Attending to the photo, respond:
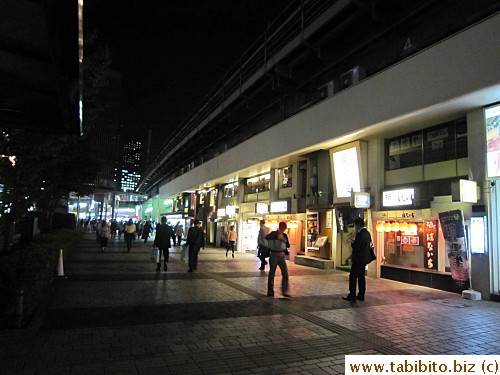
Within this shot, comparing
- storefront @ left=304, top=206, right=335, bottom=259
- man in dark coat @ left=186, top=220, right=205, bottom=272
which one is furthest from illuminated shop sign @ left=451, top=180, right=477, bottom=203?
man in dark coat @ left=186, top=220, right=205, bottom=272

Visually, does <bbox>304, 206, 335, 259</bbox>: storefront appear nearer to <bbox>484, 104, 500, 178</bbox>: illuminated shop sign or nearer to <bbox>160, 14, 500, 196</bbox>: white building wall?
<bbox>160, 14, 500, 196</bbox>: white building wall

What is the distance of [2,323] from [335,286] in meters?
8.05

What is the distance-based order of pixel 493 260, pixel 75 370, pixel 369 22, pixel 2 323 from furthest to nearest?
pixel 369 22
pixel 493 260
pixel 2 323
pixel 75 370

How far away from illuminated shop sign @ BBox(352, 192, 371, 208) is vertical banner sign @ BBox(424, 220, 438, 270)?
6.54 ft

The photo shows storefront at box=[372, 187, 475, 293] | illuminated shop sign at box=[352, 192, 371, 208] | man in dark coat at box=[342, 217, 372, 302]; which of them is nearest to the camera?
man in dark coat at box=[342, 217, 372, 302]

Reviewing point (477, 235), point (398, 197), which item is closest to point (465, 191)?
point (477, 235)

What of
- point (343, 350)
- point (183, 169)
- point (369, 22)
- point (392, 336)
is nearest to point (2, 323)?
point (343, 350)

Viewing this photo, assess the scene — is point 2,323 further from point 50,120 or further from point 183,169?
point 183,169

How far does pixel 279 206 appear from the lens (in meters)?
18.0

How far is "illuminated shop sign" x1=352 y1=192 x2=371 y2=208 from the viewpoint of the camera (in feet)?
37.9

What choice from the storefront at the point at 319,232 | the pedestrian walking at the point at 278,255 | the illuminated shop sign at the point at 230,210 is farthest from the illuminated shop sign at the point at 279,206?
the pedestrian walking at the point at 278,255

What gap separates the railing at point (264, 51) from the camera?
46.7ft

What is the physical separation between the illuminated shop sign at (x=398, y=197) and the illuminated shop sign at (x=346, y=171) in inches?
43.5

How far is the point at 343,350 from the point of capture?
4.72 metres
